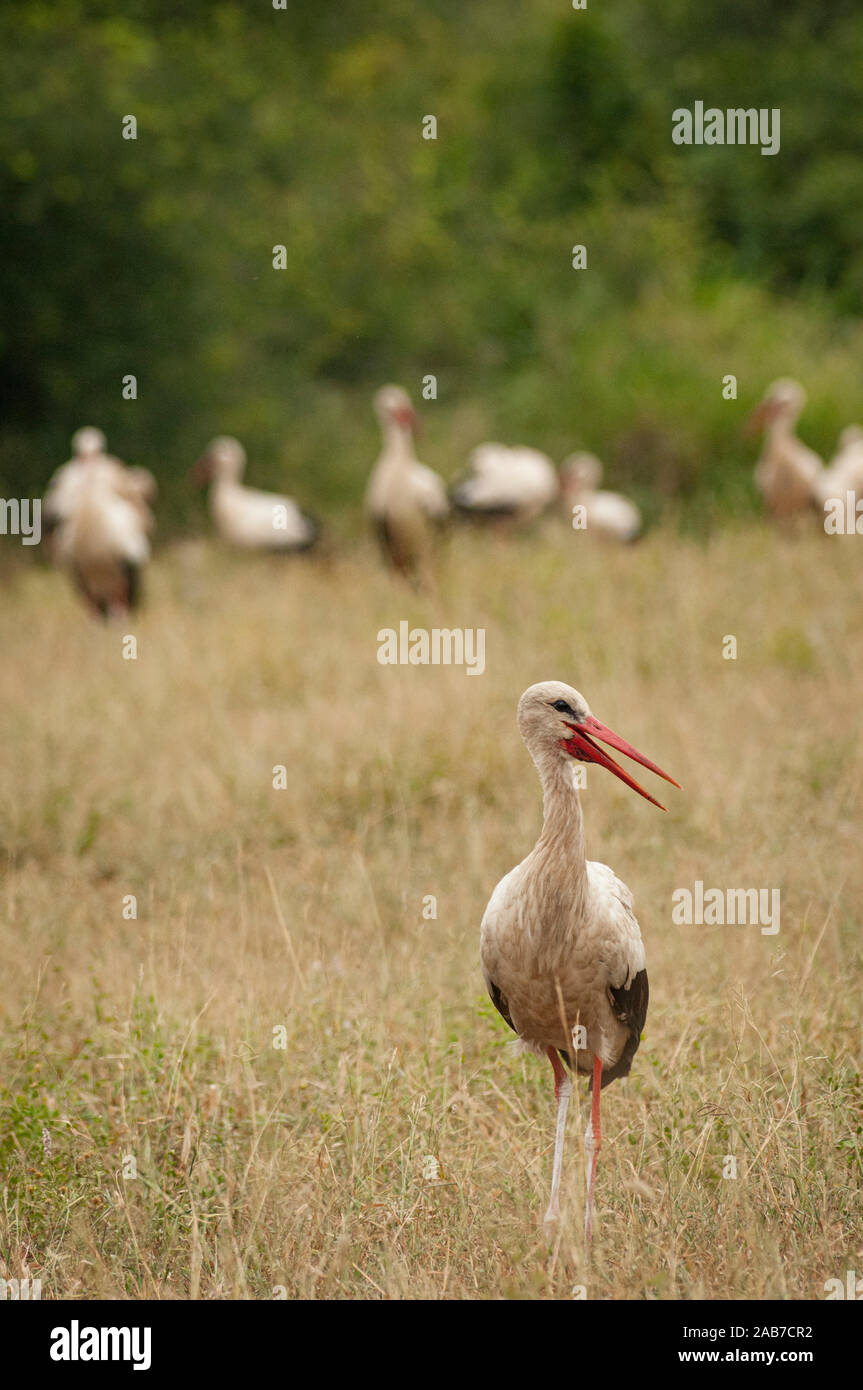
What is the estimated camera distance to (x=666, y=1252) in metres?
3.09

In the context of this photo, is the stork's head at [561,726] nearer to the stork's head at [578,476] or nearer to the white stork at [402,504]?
the white stork at [402,504]

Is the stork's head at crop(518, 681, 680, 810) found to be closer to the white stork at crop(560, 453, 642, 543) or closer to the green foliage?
the white stork at crop(560, 453, 642, 543)

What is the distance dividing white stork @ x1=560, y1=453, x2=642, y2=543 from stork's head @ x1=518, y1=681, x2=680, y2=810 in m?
8.92

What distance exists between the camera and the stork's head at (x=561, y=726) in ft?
10.9

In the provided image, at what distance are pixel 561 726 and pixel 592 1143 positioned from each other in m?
1.00

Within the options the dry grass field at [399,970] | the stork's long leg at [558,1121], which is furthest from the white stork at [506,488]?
the stork's long leg at [558,1121]

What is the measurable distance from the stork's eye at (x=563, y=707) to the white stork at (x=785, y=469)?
362 inches

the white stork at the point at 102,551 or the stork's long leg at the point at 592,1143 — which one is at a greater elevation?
the white stork at the point at 102,551

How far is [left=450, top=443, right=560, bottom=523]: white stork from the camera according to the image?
43.7 ft

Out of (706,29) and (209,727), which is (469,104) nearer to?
(706,29)
